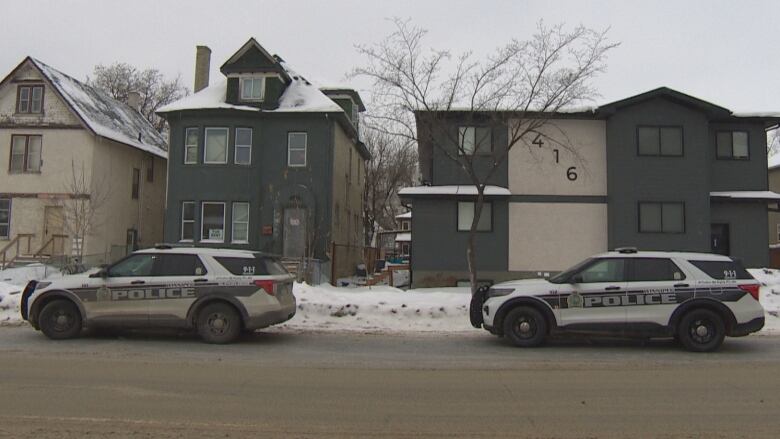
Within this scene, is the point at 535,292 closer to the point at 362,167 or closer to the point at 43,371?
the point at 43,371

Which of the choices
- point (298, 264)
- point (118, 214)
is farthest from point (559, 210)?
point (118, 214)

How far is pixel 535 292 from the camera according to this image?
35.3ft

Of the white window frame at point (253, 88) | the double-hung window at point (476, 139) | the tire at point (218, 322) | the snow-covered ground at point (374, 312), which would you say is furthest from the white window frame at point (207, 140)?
the tire at point (218, 322)

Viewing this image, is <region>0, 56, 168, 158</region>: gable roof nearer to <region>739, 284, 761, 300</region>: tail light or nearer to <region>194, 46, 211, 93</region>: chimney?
<region>194, 46, 211, 93</region>: chimney

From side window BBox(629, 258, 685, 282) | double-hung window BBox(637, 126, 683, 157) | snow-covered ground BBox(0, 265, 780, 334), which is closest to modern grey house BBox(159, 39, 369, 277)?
snow-covered ground BBox(0, 265, 780, 334)

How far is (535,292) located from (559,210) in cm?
1177

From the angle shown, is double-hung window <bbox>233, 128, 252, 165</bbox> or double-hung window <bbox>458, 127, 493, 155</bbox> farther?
double-hung window <bbox>233, 128, 252, 165</bbox>

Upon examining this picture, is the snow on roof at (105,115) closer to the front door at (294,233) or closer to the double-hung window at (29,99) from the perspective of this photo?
the double-hung window at (29,99)

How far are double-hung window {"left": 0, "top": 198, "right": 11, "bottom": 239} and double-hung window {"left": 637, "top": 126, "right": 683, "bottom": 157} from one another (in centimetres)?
2506

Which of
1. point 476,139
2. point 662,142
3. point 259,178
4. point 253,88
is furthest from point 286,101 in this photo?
point 662,142

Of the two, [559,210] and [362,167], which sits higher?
[362,167]

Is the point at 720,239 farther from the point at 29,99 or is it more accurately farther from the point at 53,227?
the point at 29,99

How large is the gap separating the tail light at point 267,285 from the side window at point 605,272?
17.4 feet

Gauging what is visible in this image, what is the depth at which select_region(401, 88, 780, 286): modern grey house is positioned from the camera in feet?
70.6
